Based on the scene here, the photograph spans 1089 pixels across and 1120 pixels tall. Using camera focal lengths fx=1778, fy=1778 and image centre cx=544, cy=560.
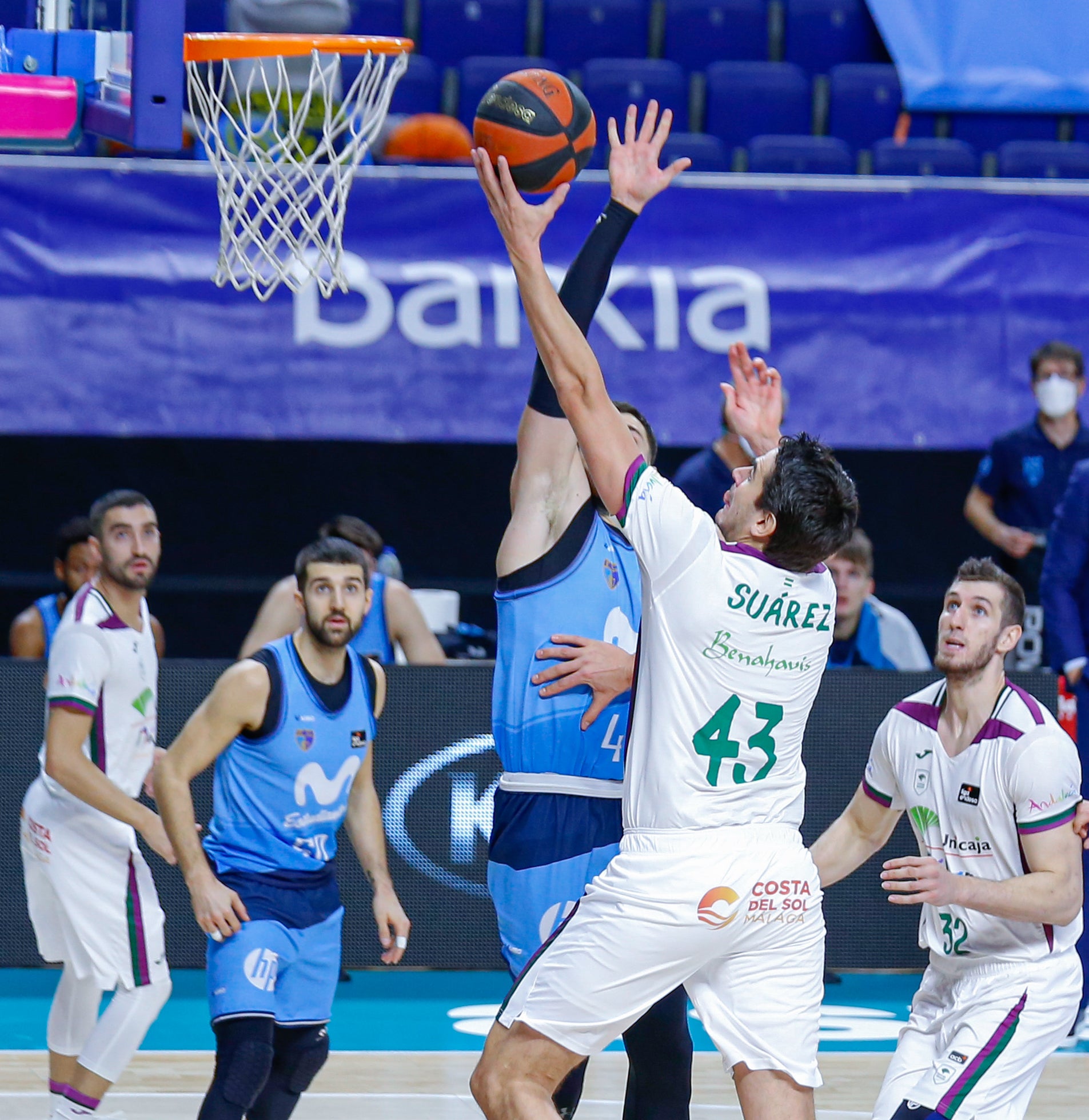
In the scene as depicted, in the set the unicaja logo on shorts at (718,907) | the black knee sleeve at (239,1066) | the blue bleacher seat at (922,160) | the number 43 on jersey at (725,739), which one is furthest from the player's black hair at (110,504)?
the blue bleacher seat at (922,160)

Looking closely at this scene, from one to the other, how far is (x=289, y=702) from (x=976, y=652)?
1.85 metres

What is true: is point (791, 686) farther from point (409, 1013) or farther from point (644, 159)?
point (409, 1013)

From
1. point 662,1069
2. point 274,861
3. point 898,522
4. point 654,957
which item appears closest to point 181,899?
point 274,861

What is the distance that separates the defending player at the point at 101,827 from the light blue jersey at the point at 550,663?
1.55 metres

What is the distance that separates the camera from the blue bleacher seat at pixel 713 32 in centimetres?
1174

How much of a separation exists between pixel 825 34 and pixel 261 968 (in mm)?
8976

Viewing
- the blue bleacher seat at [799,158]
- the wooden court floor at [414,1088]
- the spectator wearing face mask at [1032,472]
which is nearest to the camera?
the wooden court floor at [414,1088]

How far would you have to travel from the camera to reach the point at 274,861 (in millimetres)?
4816

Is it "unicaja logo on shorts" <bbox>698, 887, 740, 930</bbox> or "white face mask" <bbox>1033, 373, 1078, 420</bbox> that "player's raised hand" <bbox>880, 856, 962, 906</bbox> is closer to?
"unicaja logo on shorts" <bbox>698, 887, 740, 930</bbox>

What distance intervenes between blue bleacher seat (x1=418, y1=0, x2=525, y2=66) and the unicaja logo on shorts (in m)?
8.83

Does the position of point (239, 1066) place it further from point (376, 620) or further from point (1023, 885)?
point (376, 620)

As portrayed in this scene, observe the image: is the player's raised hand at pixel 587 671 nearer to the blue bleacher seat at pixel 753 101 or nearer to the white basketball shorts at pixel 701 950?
the white basketball shorts at pixel 701 950

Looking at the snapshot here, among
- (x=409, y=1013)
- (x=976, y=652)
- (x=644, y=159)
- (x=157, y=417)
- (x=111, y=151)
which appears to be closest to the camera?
(x=644, y=159)

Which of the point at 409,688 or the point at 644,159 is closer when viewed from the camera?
the point at 644,159
